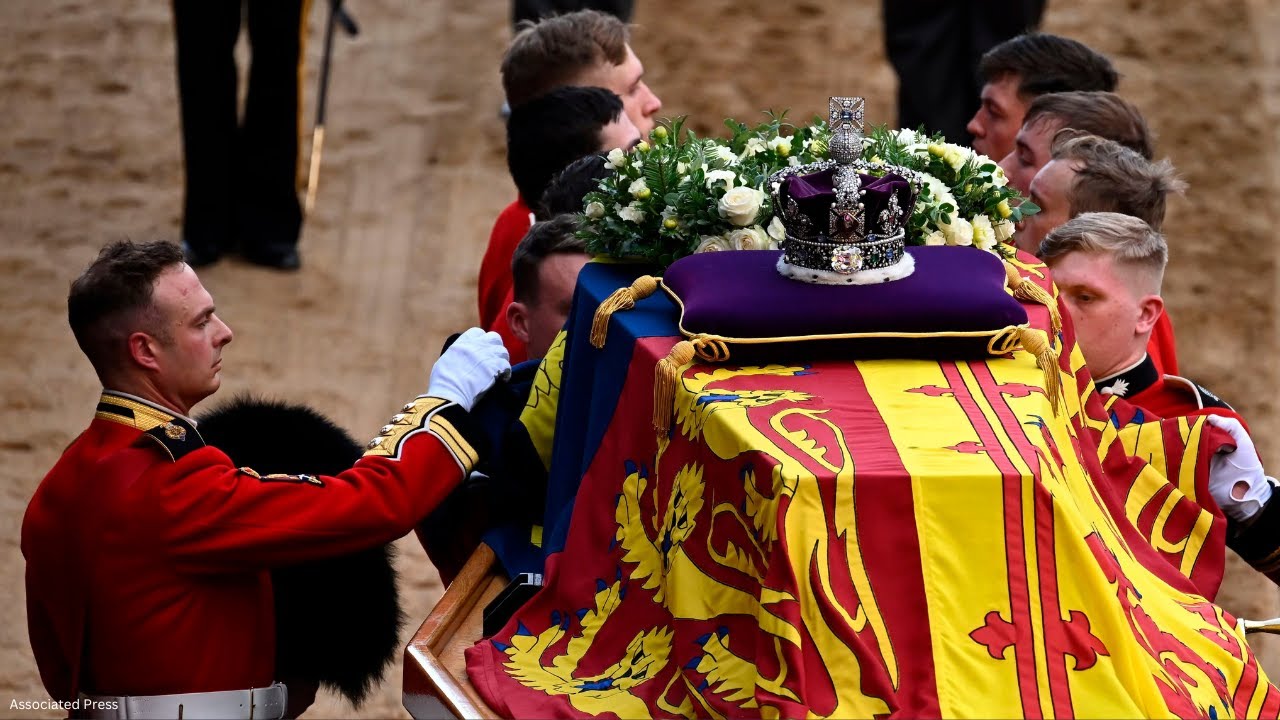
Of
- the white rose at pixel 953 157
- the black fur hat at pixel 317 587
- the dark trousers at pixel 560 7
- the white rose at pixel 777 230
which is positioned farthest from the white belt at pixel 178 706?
the dark trousers at pixel 560 7

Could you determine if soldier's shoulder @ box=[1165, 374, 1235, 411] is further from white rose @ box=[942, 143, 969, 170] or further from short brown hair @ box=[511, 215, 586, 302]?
short brown hair @ box=[511, 215, 586, 302]

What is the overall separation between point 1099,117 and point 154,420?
2634mm

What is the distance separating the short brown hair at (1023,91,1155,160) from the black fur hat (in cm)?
214

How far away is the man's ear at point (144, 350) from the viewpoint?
3305 mm

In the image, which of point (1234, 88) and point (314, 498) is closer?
point (314, 498)

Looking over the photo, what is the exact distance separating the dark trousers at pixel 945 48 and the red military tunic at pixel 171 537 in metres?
4.82

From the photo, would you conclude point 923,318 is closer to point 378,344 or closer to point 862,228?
point 862,228

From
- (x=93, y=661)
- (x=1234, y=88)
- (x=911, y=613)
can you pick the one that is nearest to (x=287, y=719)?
(x=93, y=661)

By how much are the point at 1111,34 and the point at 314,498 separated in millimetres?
7547

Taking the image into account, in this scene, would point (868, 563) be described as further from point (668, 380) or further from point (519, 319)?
point (519, 319)

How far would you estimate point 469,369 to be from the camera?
3658mm

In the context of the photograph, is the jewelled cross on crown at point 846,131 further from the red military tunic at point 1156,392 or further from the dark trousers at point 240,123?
the dark trousers at point 240,123

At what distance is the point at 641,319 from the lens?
3396mm

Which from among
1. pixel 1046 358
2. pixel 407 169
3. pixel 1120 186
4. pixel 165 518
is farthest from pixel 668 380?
pixel 407 169
